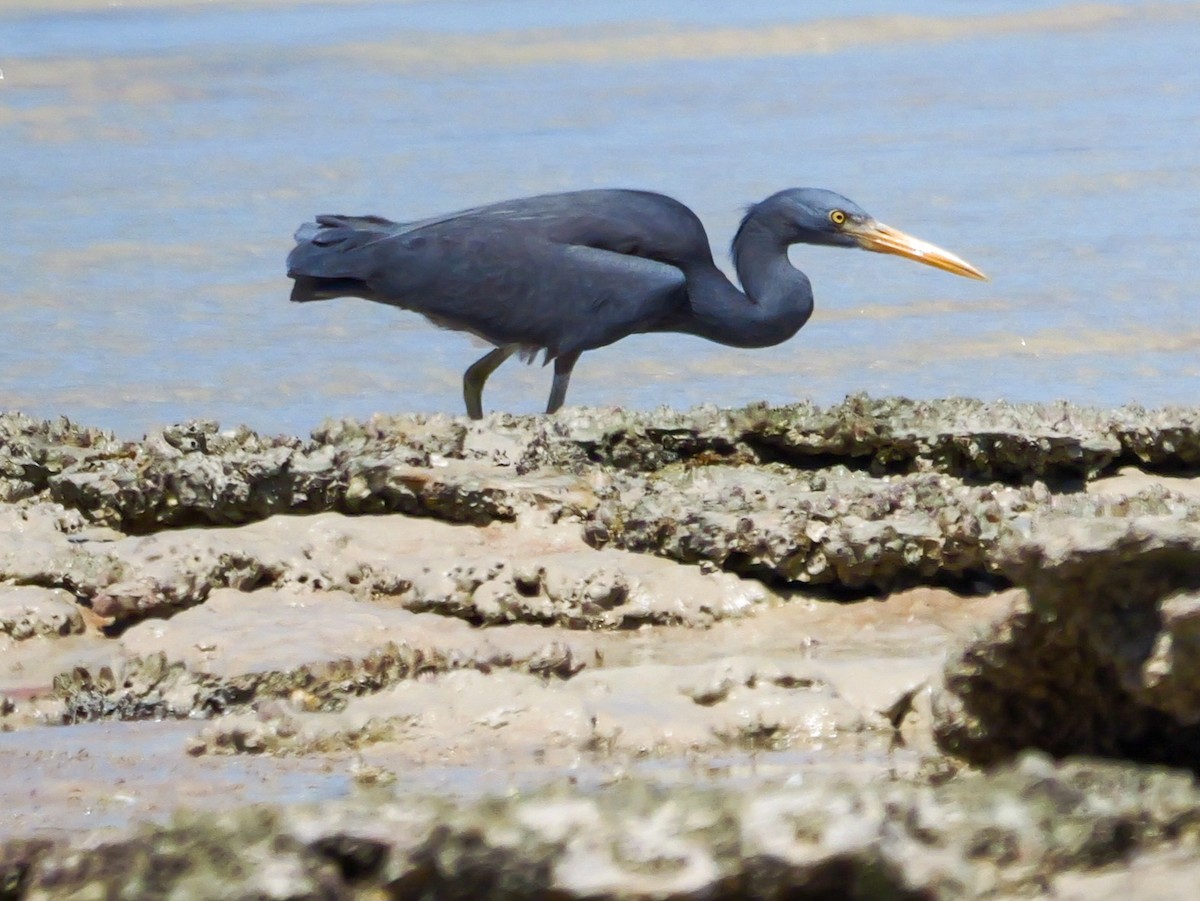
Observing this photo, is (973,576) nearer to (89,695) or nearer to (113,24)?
(89,695)

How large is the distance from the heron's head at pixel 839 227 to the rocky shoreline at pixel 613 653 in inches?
121

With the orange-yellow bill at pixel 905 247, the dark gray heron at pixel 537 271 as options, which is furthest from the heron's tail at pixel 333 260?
the orange-yellow bill at pixel 905 247

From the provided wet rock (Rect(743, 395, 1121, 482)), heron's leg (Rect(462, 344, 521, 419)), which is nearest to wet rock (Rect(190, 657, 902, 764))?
wet rock (Rect(743, 395, 1121, 482))

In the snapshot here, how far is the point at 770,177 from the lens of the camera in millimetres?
14453

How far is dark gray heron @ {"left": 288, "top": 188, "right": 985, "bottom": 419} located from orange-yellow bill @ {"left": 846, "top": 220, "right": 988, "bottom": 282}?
0.02 meters

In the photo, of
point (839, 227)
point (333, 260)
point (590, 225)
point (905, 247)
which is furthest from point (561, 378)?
point (905, 247)

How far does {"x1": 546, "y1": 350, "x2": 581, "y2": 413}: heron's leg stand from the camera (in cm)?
858

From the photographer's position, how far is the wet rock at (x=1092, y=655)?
298cm

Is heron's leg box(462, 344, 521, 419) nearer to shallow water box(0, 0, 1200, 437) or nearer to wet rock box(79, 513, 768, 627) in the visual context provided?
shallow water box(0, 0, 1200, 437)

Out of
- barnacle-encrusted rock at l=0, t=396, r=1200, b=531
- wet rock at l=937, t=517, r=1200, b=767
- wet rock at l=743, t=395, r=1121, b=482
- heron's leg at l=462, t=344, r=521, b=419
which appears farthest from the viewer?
heron's leg at l=462, t=344, r=521, b=419

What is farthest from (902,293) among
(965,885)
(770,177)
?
(965,885)

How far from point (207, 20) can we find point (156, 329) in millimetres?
14400

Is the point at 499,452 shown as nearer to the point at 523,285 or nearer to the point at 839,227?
the point at 523,285

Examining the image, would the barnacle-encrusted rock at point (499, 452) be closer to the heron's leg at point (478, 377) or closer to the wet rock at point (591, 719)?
the wet rock at point (591, 719)
